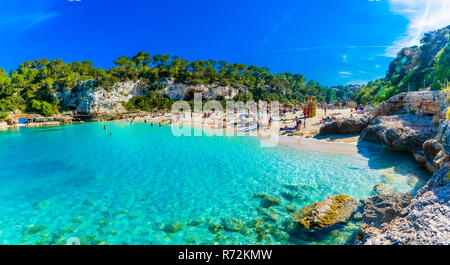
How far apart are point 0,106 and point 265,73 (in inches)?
2872

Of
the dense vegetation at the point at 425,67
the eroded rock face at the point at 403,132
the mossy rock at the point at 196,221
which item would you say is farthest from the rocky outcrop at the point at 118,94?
the mossy rock at the point at 196,221

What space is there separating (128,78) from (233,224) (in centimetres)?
6279

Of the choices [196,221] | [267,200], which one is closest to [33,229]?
[196,221]

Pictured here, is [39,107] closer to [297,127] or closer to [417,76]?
[297,127]

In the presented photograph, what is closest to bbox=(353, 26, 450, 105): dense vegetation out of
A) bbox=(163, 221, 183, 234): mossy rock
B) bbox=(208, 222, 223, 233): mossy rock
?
bbox=(208, 222, 223, 233): mossy rock

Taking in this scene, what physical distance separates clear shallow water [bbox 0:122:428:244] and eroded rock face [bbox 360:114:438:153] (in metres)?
0.74

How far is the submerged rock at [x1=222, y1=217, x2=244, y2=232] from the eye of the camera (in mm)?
7309

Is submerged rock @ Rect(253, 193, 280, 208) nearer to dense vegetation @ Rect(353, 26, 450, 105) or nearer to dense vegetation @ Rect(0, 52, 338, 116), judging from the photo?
dense vegetation @ Rect(353, 26, 450, 105)

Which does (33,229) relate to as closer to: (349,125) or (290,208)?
(290,208)

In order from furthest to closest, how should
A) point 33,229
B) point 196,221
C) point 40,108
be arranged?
1. point 40,108
2. point 196,221
3. point 33,229

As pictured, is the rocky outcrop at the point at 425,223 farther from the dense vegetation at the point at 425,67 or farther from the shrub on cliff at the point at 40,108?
the shrub on cliff at the point at 40,108

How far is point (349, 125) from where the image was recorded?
65.6 ft
